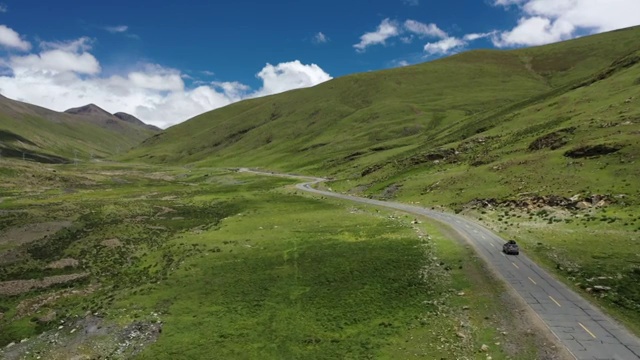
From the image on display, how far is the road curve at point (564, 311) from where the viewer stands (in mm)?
28047

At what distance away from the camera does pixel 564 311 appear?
33656 millimetres

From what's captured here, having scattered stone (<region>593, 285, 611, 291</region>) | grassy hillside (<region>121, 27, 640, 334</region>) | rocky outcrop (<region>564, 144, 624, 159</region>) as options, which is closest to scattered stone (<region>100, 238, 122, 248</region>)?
grassy hillside (<region>121, 27, 640, 334</region>)

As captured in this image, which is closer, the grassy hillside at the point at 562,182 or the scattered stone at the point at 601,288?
the scattered stone at the point at 601,288

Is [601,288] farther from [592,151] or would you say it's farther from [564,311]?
[592,151]

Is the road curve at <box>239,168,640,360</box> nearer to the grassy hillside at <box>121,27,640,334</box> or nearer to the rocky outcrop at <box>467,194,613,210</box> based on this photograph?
the grassy hillside at <box>121,27,640,334</box>

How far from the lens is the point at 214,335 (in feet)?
112

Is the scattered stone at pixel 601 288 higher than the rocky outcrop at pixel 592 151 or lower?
lower

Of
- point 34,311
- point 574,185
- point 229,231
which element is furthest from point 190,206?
point 574,185

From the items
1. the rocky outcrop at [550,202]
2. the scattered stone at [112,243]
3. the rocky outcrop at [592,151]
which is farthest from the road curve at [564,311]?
the scattered stone at [112,243]

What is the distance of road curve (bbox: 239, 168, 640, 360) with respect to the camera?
28.0m

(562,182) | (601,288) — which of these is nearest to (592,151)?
(562,182)

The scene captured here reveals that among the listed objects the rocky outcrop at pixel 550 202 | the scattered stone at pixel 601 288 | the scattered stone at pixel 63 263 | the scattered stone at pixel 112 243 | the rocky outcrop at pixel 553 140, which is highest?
the rocky outcrop at pixel 553 140

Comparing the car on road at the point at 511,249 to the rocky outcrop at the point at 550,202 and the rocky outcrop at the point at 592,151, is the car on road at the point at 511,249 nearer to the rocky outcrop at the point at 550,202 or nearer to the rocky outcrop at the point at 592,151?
the rocky outcrop at the point at 550,202

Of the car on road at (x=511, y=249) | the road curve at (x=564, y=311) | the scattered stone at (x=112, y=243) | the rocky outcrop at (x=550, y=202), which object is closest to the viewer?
the road curve at (x=564, y=311)
